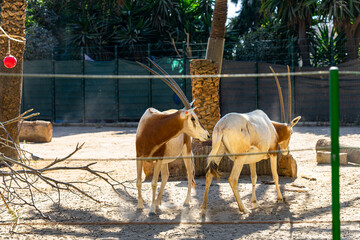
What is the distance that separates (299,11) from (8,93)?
487 inches

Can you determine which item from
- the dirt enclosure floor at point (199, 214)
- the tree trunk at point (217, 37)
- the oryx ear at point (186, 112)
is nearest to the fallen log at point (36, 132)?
the dirt enclosure floor at point (199, 214)

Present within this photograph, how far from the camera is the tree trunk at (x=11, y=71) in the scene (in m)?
8.16

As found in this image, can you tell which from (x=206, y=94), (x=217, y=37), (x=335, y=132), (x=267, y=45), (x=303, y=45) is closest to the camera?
(x=335, y=132)

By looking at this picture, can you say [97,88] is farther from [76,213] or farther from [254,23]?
[254,23]

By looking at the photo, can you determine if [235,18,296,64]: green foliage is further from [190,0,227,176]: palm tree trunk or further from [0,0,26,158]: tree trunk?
[0,0,26,158]: tree trunk

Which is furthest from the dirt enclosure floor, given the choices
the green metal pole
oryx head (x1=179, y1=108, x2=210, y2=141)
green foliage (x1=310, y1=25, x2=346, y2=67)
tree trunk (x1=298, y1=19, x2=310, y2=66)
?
tree trunk (x1=298, y1=19, x2=310, y2=66)

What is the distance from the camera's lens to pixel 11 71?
8.14 metres

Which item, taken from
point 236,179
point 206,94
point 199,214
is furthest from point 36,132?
point 236,179

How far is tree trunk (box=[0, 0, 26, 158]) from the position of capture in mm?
8156

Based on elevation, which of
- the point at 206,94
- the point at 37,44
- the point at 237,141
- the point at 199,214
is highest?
the point at 37,44

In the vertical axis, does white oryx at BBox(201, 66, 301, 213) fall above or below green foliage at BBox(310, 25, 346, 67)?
below

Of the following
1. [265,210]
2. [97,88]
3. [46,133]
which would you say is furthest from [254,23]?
[265,210]

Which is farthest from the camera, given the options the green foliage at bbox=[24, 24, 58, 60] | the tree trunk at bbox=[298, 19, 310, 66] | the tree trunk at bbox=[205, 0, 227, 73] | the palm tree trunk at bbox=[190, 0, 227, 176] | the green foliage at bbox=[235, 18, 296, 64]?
the green foliage at bbox=[24, 24, 58, 60]

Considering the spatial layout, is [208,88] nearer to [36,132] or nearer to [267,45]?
[36,132]
